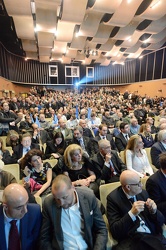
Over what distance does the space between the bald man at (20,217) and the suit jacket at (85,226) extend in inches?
2.6

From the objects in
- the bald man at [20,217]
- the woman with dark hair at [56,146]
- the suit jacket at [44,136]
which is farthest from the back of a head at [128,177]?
the suit jacket at [44,136]

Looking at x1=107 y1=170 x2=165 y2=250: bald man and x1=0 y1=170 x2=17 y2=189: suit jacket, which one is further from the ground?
x1=0 y1=170 x2=17 y2=189: suit jacket

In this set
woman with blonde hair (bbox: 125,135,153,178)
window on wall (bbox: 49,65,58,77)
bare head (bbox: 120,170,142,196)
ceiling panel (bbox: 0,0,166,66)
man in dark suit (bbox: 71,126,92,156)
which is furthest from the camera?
window on wall (bbox: 49,65,58,77)

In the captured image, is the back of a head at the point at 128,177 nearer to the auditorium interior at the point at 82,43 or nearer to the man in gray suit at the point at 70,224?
the man in gray suit at the point at 70,224

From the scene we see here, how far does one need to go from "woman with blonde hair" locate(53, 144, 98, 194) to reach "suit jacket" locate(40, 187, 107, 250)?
2.28 feet

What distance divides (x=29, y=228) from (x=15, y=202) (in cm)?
27

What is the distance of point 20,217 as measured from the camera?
1268 millimetres

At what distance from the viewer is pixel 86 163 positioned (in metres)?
2.36

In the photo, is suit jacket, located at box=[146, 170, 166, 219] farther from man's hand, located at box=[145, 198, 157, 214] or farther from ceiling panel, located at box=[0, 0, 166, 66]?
ceiling panel, located at box=[0, 0, 166, 66]

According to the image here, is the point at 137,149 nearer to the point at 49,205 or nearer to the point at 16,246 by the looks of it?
the point at 49,205

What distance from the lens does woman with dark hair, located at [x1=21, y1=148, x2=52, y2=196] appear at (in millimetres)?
2078

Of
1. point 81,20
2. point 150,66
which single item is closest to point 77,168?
point 81,20

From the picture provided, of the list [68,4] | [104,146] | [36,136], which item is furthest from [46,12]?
[104,146]

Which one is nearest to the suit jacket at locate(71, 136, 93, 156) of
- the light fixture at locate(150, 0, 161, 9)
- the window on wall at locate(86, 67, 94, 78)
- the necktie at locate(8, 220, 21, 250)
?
the necktie at locate(8, 220, 21, 250)
